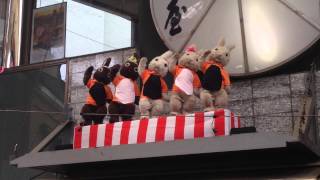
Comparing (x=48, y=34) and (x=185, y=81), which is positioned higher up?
(x=48, y=34)

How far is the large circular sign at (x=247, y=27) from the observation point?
7.70 m

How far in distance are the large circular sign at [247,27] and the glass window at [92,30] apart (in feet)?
4.02

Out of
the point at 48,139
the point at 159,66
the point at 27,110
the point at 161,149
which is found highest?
the point at 159,66

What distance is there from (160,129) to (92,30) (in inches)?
161

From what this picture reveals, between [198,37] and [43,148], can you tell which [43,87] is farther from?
[198,37]

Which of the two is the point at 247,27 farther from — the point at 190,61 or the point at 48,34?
the point at 48,34

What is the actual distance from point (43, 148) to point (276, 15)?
12.3 ft

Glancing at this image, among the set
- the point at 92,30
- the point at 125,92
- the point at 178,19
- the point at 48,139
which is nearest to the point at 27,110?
the point at 92,30

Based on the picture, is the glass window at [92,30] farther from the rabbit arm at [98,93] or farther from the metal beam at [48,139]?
the rabbit arm at [98,93]

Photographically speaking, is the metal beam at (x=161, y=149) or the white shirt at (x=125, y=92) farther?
the white shirt at (x=125, y=92)

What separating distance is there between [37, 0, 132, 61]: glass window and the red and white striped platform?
8.86 feet

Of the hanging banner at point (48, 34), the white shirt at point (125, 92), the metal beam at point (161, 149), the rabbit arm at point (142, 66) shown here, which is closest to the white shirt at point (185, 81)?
the rabbit arm at point (142, 66)

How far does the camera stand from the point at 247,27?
8.03 meters

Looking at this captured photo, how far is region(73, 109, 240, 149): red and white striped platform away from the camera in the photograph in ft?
21.2
